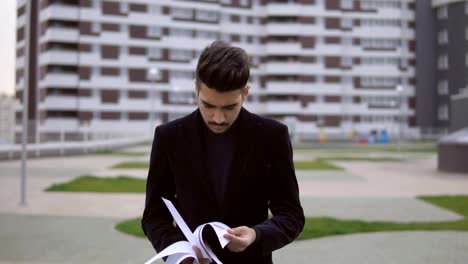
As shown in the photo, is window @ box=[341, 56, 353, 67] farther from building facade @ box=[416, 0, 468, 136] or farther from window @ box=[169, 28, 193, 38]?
window @ box=[169, 28, 193, 38]

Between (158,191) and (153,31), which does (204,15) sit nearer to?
(153,31)

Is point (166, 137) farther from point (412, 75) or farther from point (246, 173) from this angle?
point (412, 75)

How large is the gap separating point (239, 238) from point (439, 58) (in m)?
71.2

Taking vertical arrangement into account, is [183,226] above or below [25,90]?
below

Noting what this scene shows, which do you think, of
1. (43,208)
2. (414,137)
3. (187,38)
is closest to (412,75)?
(414,137)

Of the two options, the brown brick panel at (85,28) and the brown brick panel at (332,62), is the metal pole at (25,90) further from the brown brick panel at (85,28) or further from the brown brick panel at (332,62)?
the brown brick panel at (332,62)

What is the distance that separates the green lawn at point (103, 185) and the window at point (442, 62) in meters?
58.1

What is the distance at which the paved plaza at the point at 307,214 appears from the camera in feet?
22.1

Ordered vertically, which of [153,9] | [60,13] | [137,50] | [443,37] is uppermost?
[153,9]

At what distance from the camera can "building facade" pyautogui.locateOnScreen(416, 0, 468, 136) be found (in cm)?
6594

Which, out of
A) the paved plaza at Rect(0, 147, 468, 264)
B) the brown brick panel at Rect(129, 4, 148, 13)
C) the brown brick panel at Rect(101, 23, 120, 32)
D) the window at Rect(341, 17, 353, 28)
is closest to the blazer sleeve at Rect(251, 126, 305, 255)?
the paved plaza at Rect(0, 147, 468, 264)

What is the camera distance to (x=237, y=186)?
2.39 metres

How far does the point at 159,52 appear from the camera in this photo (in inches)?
2549

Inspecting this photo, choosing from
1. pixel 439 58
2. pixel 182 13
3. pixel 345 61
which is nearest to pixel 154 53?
pixel 182 13
